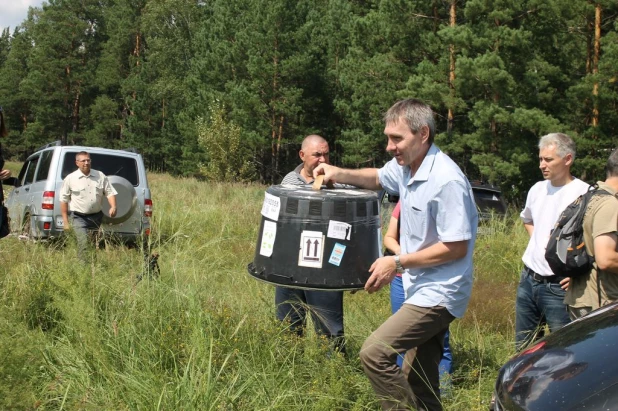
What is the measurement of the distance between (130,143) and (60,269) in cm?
4687

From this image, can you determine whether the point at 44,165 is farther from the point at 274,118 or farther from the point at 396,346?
the point at 274,118

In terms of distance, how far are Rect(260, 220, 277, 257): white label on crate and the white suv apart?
4727 millimetres

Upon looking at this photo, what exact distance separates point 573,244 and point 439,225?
1.08 meters

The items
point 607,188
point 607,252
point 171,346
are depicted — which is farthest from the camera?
point 171,346

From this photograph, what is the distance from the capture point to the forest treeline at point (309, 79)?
72.2ft

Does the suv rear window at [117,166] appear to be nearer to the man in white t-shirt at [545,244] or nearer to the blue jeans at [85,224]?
the blue jeans at [85,224]

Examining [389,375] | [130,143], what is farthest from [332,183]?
[130,143]

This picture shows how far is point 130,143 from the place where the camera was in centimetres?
5047

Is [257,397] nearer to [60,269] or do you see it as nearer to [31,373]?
[31,373]

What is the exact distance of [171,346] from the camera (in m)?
3.93

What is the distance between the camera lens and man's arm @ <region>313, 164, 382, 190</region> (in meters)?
3.62

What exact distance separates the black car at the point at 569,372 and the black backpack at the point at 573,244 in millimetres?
601

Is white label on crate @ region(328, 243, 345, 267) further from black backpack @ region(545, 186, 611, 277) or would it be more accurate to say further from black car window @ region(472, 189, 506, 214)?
black car window @ region(472, 189, 506, 214)

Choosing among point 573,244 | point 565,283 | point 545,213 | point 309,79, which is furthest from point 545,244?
point 309,79
